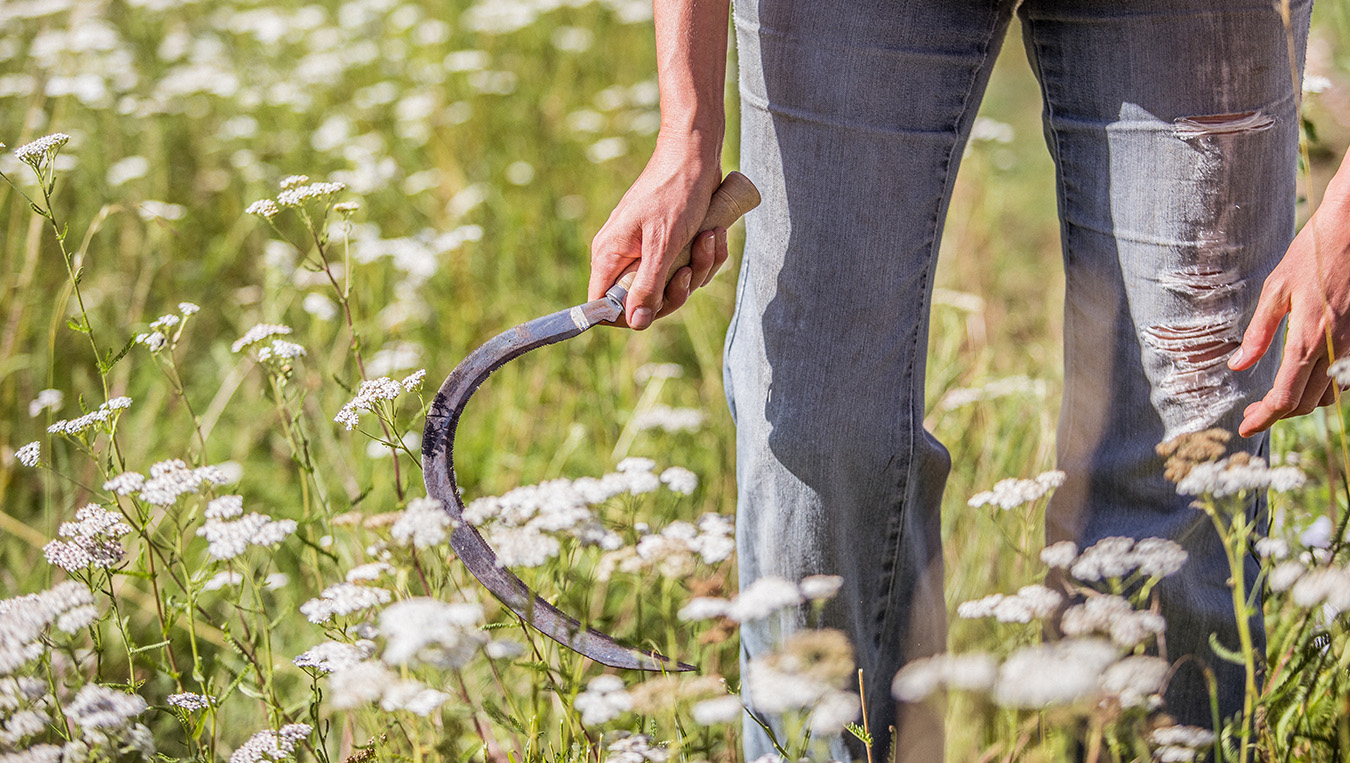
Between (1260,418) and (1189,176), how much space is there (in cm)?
24

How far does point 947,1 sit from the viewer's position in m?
0.95

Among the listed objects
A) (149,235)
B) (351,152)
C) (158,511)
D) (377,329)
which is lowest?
(158,511)

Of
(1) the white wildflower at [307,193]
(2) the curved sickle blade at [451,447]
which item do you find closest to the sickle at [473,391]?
(2) the curved sickle blade at [451,447]

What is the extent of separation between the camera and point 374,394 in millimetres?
925

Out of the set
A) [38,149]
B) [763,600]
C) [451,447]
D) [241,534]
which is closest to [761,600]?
[763,600]

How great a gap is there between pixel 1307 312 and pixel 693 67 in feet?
1.98

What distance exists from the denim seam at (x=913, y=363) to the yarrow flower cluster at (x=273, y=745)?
615 mm

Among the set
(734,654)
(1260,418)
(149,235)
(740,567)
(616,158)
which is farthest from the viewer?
(616,158)

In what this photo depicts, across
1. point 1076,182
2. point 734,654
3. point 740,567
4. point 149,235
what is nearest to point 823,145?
point 1076,182

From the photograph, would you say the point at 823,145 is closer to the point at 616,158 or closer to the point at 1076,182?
the point at 1076,182

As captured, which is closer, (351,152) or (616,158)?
(351,152)

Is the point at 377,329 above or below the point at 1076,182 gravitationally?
below

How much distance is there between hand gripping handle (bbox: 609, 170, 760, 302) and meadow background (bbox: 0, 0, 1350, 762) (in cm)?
23

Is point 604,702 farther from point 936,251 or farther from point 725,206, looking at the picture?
point 936,251
